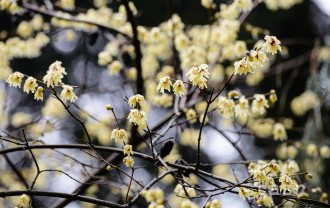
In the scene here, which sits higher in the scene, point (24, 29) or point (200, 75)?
point (24, 29)

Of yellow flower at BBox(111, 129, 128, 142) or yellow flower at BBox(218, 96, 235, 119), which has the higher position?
yellow flower at BBox(218, 96, 235, 119)

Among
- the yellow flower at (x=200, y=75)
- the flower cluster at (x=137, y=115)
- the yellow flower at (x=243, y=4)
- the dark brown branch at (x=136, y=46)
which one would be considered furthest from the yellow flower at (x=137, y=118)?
the yellow flower at (x=243, y=4)

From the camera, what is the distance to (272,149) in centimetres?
455

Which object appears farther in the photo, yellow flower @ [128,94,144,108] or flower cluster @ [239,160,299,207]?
yellow flower @ [128,94,144,108]

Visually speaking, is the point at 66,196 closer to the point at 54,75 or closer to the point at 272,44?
the point at 54,75

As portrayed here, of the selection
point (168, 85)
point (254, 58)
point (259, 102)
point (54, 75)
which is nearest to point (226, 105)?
point (259, 102)

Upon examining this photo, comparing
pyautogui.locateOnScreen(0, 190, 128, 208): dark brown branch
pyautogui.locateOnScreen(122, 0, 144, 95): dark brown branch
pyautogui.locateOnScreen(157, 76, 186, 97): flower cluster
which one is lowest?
pyautogui.locateOnScreen(0, 190, 128, 208): dark brown branch

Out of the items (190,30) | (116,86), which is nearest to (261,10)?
(190,30)

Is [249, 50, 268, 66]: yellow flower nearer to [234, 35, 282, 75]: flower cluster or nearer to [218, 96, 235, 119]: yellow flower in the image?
[234, 35, 282, 75]: flower cluster

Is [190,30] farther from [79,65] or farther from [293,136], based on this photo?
[79,65]

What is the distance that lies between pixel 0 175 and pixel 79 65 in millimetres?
3284

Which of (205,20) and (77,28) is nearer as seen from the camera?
(77,28)

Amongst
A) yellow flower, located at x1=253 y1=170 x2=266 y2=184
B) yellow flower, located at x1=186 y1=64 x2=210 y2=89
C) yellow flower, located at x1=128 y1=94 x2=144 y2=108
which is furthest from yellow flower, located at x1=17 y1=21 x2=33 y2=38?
yellow flower, located at x1=253 y1=170 x2=266 y2=184

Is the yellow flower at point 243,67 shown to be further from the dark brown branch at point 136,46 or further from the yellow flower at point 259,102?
the dark brown branch at point 136,46
